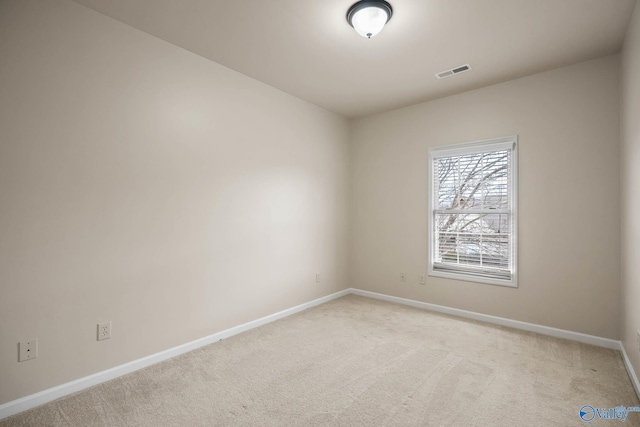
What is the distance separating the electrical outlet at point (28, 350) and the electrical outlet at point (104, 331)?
1.14 feet

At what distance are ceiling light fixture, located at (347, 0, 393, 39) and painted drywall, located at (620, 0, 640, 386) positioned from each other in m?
1.66

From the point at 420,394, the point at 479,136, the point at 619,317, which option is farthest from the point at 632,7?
the point at 420,394

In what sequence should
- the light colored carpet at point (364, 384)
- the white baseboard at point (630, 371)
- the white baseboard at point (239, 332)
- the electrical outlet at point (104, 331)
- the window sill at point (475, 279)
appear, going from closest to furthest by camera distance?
the light colored carpet at point (364, 384), the white baseboard at point (239, 332), the white baseboard at point (630, 371), the electrical outlet at point (104, 331), the window sill at point (475, 279)

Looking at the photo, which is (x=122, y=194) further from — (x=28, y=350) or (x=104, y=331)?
(x=28, y=350)

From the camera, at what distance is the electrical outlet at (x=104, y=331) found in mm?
2287

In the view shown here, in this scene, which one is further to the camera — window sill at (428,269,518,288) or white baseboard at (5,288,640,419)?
window sill at (428,269,518,288)

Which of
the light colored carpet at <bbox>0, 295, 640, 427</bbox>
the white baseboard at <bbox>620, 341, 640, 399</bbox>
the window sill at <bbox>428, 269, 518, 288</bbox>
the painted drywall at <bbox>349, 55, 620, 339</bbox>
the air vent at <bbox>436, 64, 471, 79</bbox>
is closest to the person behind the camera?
the light colored carpet at <bbox>0, 295, 640, 427</bbox>

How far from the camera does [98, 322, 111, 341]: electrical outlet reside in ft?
7.50

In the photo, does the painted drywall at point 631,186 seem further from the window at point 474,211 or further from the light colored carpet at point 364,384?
the window at point 474,211

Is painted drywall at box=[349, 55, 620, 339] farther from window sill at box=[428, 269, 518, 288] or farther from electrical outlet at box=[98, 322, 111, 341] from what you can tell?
electrical outlet at box=[98, 322, 111, 341]

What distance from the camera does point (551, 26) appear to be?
95.3 inches

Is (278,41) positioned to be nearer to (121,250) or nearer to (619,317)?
(121,250)

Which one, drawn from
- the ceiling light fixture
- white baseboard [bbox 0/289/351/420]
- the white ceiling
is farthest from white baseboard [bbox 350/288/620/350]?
the ceiling light fixture

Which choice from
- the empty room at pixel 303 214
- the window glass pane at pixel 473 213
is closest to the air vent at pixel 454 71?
the empty room at pixel 303 214
